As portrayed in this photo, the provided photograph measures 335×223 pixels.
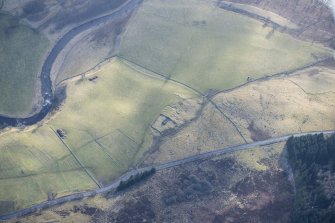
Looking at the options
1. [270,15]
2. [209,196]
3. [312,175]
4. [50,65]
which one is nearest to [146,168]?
[209,196]

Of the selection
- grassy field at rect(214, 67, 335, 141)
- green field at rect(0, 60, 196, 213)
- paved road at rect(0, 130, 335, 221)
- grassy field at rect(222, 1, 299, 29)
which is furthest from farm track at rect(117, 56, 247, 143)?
grassy field at rect(222, 1, 299, 29)

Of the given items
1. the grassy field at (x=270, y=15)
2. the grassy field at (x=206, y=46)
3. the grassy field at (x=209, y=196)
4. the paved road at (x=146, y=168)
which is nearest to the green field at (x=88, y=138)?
the paved road at (x=146, y=168)

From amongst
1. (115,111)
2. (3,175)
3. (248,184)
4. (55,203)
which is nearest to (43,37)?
(115,111)

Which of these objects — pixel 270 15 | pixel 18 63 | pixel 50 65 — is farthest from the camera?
pixel 270 15

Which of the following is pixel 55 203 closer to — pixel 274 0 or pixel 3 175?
pixel 3 175

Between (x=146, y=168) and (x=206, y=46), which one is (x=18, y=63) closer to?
(x=146, y=168)
